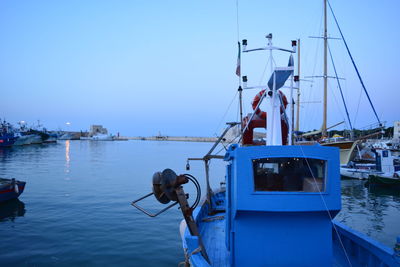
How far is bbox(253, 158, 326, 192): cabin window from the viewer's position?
20.5 ft

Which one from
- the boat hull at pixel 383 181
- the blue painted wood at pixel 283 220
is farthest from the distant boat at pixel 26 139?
the blue painted wood at pixel 283 220

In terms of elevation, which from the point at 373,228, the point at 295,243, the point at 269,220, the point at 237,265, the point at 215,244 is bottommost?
the point at 373,228

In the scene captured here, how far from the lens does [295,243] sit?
6.28 metres

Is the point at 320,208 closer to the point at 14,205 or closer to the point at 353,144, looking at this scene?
the point at 14,205

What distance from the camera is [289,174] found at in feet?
21.1

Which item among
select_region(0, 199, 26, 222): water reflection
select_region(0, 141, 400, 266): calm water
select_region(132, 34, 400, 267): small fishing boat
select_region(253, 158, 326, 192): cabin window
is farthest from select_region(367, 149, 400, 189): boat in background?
select_region(0, 199, 26, 222): water reflection

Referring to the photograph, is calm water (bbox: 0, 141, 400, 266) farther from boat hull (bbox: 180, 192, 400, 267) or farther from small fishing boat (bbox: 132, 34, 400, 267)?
small fishing boat (bbox: 132, 34, 400, 267)

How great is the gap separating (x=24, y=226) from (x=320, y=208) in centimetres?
1656

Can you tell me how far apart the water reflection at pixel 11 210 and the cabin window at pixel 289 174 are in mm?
17391

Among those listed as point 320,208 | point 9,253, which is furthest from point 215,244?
point 9,253

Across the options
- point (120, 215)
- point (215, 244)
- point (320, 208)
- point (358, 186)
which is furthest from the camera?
point (358, 186)

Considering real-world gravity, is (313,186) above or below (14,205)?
above

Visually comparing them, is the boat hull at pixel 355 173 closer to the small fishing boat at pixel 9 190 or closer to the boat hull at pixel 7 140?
the small fishing boat at pixel 9 190

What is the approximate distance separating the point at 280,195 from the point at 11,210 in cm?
2006
